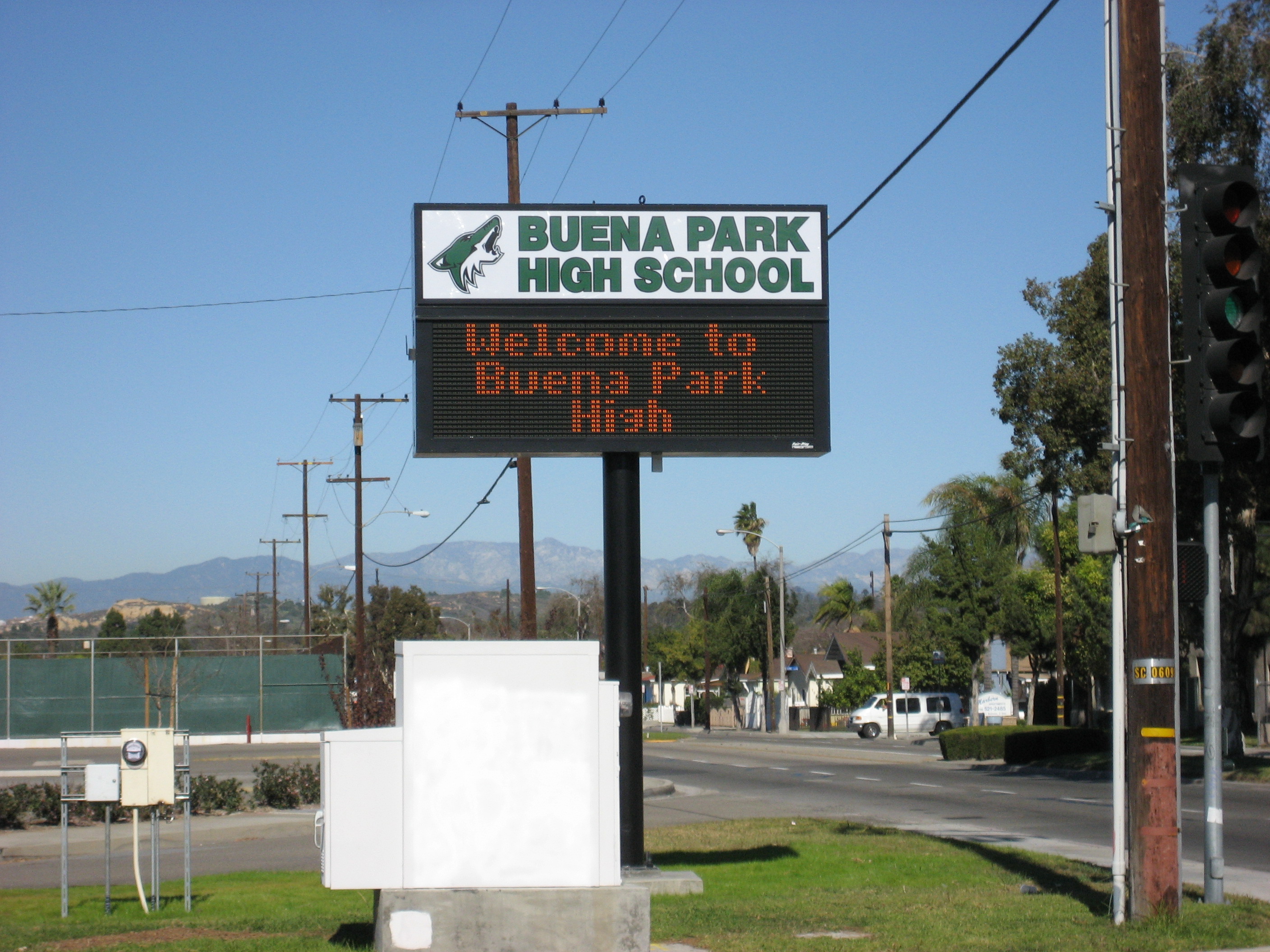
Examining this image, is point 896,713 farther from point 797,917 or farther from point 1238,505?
point 797,917

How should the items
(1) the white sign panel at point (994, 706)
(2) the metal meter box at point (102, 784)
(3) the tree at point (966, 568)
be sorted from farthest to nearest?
(1) the white sign panel at point (994, 706), (3) the tree at point (966, 568), (2) the metal meter box at point (102, 784)

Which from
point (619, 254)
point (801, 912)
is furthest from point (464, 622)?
point (801, 912)

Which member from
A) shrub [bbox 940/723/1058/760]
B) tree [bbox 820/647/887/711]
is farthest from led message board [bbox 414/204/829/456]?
tree [bbox 820/647/887/711]

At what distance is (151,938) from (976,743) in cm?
2915

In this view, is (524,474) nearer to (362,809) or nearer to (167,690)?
(362,809)

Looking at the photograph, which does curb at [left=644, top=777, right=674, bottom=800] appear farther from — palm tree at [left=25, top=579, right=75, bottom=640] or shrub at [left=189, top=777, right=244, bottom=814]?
palm tree at [left=25, top=579, right=75, bottom=640]


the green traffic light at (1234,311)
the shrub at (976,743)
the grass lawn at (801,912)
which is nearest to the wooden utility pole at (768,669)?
the shrub at (976,743)

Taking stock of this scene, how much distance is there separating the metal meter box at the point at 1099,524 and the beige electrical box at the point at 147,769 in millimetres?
7714

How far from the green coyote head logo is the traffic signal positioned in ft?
18.3

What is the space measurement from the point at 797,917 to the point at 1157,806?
2712 millimetres

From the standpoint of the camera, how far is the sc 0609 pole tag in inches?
372

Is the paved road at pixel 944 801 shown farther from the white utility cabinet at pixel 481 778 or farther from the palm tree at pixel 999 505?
the palm tree at pixel 999 505

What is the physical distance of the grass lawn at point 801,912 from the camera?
8.94 metres

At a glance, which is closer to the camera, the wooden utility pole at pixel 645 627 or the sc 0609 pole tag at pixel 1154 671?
the sc 0609 pole tag at pixel 1154 671
